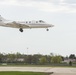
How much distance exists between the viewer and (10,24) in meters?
65.1

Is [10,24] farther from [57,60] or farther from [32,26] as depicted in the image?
[57,60]

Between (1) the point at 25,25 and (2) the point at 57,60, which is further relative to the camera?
(2) the point at 57,60

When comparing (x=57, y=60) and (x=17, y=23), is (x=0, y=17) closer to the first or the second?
(x=17, y=23)

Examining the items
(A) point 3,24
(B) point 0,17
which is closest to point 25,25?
(A) point 3,24

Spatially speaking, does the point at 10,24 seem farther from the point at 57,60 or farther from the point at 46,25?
the point at 57,60

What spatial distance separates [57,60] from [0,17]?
349 feet

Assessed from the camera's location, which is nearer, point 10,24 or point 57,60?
point 10,24

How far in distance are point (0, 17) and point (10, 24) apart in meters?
9.72

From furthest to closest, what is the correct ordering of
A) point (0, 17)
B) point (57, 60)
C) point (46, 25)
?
point (57, 60), point (0, 17), point (46, 25)

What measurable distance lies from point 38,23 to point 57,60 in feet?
375

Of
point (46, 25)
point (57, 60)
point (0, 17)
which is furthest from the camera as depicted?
point (57, 60)

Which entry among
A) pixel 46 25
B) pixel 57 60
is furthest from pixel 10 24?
pixel 57 60

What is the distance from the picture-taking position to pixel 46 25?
63.5 metres

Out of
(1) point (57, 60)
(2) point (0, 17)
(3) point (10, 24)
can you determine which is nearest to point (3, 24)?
(3) point (10, 24)
